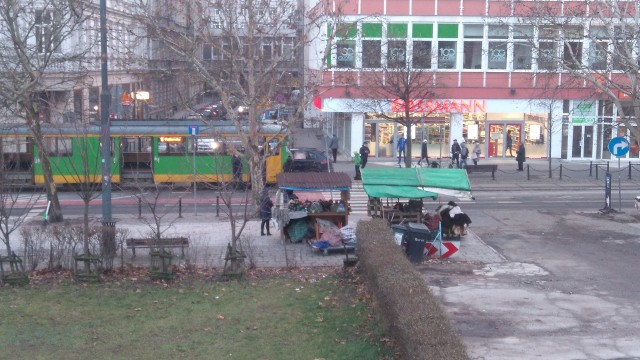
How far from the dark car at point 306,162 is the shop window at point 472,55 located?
12.3m

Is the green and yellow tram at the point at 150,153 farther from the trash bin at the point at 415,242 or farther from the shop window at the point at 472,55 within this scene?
the trash bin at the point at 415,242

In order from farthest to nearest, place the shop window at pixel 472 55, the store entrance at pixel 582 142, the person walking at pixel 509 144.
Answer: the person walking at pixel 509 144, the store entrance at pixel 582 142, the shop window at pixel 472 55

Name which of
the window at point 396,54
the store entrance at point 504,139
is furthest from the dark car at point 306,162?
the store entrance at point 504,139

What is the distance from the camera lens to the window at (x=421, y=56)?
36656 millimetres

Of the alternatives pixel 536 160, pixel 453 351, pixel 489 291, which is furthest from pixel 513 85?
pixel 453 351

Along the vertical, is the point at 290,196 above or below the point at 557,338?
above

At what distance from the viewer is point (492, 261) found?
1883 cm

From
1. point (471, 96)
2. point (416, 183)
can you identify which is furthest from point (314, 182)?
point (471, 96)

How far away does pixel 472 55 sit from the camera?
143ft

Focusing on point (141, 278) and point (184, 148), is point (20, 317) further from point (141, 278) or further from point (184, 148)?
point (184, 148)

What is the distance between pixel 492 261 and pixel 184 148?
18.1m

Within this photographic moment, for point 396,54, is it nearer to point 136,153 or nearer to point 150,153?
point 150,153

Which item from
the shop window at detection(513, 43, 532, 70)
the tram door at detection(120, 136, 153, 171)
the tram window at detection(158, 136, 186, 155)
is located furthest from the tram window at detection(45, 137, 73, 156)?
the shop window at detection(513, 43, 532, 70)

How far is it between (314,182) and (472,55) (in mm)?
24946
